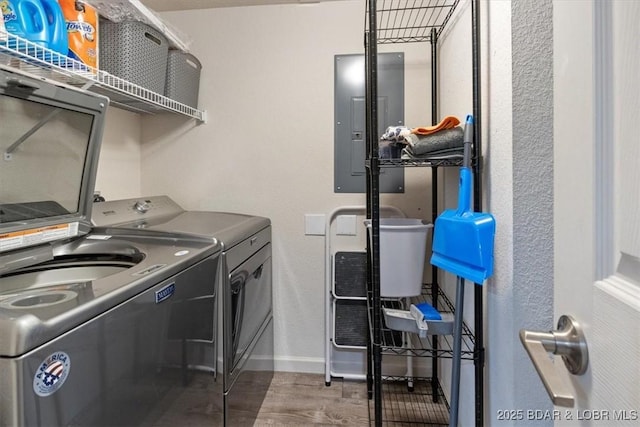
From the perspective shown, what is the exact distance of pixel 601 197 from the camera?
0.41 metres

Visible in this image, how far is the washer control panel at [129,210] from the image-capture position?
1409 mm

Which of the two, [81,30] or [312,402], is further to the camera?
[312,402]

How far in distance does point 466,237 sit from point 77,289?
3.57ft

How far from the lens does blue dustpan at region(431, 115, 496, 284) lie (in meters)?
1.04

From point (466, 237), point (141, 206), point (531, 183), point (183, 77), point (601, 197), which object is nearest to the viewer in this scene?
point (601, 197)

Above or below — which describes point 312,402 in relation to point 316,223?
below

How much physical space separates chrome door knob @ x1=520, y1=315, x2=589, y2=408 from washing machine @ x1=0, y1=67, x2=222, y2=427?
2.52 ft

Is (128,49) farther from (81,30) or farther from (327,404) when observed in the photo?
(327,404)

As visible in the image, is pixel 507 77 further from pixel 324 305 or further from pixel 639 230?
pixel 324 305

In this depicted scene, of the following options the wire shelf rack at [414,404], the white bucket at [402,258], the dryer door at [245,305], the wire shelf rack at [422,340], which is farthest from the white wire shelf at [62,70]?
the wire shelf rack at [414,404]

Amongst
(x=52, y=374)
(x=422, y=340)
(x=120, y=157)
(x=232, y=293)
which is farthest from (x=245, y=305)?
(x=120, y=157)

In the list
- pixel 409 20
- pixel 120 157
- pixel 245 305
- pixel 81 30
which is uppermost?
pixel 409 20

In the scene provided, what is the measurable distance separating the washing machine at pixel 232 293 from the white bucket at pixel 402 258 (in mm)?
636

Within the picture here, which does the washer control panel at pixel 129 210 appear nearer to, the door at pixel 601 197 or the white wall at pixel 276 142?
the white wall at pixel 276 142
